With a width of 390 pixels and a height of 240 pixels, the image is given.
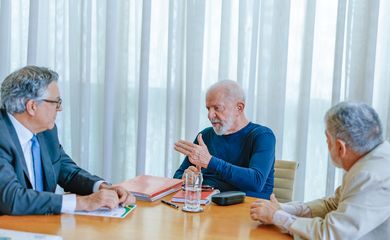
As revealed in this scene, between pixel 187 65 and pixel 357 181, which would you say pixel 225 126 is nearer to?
pixel 187 65

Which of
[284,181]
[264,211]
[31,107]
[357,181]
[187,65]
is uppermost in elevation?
[187,65]

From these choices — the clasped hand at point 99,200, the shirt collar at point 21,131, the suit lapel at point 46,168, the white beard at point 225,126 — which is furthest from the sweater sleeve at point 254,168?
the shirt collar at point 21,131

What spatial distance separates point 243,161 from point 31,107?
1148mm

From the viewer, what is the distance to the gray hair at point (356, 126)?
136cm

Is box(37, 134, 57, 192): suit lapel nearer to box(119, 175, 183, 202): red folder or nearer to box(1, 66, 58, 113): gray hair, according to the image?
box(1, 66, 58, 113): gray hair

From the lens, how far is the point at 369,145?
1.39 meters

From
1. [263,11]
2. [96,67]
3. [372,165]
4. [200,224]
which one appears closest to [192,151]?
[200,224]

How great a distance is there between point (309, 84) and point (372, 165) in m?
1.58

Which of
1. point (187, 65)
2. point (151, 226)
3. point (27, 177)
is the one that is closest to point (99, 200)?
point (151, 226)

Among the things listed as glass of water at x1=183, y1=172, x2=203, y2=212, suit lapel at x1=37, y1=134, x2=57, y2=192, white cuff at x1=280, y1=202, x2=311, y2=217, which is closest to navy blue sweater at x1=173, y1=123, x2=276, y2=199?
glass of water at x1=183, y1=172, x2=203, y2=212

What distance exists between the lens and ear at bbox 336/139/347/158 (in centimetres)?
140

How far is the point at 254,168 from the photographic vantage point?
2.20m

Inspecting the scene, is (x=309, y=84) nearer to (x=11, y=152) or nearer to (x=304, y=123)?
(x=304, y=123)

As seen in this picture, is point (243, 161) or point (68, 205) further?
point (243, 161)
